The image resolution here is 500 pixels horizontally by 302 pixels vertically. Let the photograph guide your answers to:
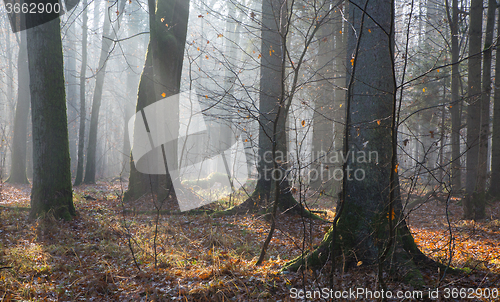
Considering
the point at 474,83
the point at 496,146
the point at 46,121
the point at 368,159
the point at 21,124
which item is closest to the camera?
the point at 368,159

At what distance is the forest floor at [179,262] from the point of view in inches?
136

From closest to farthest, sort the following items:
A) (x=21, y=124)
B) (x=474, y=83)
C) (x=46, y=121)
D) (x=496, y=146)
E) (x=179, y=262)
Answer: (x=179, y=262) < (x=46, y=121) < (x=474, y=83) < (x=496, y=146) < (x=21, y=124)

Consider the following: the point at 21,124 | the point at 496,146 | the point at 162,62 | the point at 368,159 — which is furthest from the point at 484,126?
the point at 21,124

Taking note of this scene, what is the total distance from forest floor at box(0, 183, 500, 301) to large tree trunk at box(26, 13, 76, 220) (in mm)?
455

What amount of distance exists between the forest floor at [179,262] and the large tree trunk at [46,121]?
1.49 ft

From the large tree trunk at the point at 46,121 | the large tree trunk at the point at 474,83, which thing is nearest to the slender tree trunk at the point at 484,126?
the large tree trunk at the point at 474,83

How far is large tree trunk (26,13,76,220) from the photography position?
239 inches

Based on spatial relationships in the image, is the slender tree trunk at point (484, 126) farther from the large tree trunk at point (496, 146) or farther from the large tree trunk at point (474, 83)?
the large tree trunk at point (496, 146)

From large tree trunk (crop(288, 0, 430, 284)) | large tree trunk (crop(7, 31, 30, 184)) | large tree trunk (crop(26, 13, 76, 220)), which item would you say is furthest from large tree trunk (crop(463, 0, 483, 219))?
large tree trunk (crop(7, 31, 30, 184))

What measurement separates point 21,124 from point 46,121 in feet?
36.8

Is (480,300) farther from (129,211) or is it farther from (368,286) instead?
(129,211)

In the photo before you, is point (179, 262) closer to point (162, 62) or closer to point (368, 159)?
point (368, 159)

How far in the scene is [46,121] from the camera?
612cm

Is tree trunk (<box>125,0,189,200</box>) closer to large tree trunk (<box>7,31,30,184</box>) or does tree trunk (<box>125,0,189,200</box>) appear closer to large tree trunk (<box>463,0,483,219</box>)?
large tree trunk (<box>463,0,483,219</box>)
